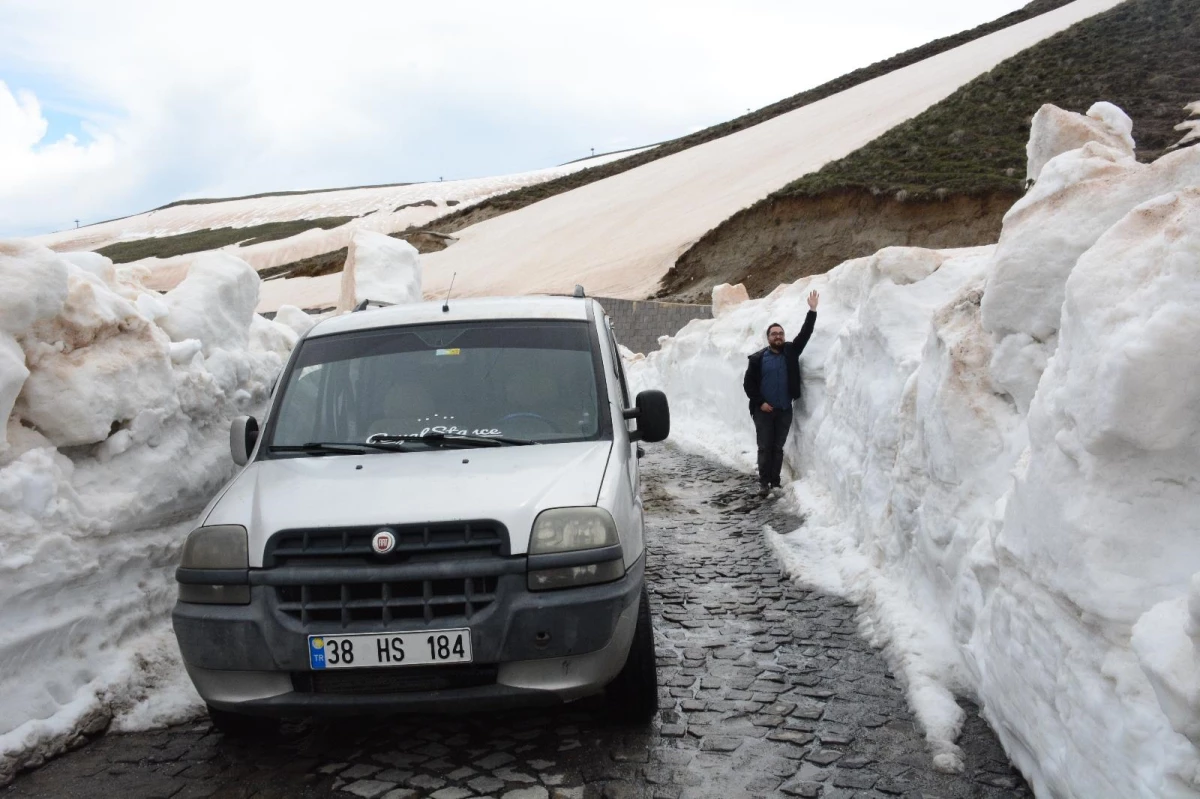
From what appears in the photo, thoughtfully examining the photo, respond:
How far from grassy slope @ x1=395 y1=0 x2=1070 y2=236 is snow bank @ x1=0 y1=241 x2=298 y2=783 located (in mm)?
69884

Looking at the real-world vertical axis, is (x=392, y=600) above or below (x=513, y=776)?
above

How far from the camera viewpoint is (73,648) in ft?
16.4

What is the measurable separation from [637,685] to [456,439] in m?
1.37

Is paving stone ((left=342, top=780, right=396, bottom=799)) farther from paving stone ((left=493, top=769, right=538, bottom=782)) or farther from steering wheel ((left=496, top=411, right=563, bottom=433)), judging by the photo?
steering wheel ((left=496, top=411, right=563, bottom=433))

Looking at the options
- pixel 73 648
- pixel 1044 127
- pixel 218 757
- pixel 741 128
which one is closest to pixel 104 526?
pixel 73 648

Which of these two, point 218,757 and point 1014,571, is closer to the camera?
point 1014,571

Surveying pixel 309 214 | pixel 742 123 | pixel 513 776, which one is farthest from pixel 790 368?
pixel 309 214

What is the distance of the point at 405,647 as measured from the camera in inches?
160

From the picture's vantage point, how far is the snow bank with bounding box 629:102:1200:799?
324cm

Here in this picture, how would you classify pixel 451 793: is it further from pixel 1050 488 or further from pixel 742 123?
pixel 742 123

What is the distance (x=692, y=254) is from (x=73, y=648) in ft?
134

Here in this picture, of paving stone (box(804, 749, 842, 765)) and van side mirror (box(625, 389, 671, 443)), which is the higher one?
van side mirror (box(625, 389, 671, 443))

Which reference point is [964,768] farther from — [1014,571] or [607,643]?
[607,643]

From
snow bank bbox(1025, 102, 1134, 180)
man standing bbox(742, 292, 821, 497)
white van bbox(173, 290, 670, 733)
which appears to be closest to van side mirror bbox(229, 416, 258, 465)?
white van bbox(173, 290, 670, 733)
